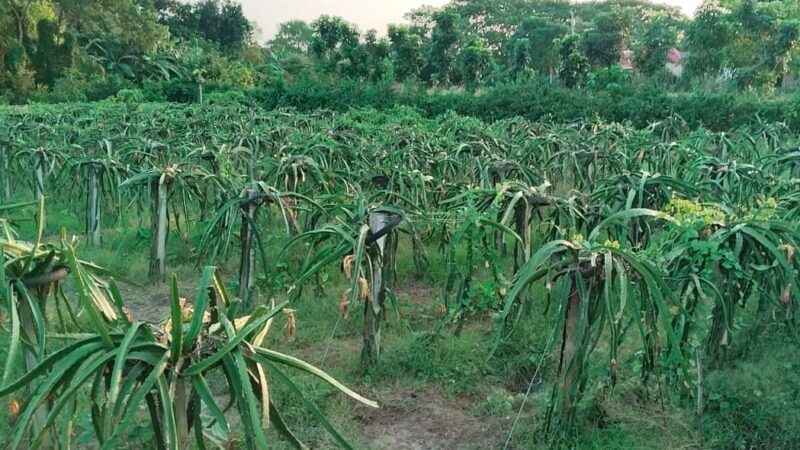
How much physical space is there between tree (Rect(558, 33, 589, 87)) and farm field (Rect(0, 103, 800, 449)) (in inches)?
551

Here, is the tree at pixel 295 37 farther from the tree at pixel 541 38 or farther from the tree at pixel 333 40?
the tree at pixel 333 40

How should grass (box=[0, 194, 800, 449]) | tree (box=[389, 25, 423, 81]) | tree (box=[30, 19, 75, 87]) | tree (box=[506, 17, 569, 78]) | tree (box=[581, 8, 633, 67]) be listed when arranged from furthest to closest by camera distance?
tree (box=[506, 17, 569, 78]) → tree (box=[30, 19, 75, 87]) → tree (box=[389, 25, 423, 81]) → tree (box=[581, 8, 633, 67]) → grass (box=[0, 194, 800, 449])

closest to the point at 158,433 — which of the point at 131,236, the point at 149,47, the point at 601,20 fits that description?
the point at 131,236

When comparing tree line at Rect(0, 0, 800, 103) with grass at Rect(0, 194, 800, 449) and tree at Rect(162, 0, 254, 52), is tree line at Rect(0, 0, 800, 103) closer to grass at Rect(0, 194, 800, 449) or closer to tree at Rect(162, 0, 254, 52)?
tree at Rect(162, 0, 254, 52)

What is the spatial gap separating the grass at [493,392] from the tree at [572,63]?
16457 millimetres

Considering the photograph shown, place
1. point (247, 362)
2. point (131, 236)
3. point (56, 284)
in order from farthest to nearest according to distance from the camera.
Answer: point (131, 236) → point (56, 284) → point (247, 362)

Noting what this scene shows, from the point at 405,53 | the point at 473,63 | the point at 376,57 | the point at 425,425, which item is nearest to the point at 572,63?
the point at 473,63

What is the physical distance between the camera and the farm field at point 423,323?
5.52ft

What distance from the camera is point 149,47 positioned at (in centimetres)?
2466

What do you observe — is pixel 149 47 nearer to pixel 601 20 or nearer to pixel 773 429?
pixel 601 20

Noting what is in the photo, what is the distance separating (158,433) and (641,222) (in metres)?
3.05

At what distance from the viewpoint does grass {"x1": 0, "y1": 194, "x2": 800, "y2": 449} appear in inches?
120

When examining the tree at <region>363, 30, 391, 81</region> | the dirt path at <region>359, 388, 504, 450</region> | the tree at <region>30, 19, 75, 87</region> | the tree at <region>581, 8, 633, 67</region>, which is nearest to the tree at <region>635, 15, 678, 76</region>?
the tree at <region>581, 8, 633, 67</region>

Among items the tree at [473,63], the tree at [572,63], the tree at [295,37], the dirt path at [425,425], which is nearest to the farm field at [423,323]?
the dirt path at [425,425]
